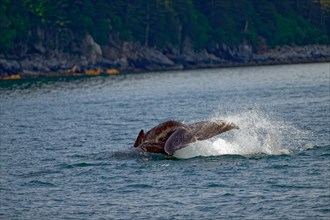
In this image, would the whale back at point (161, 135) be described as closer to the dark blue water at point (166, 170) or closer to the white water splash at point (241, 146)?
the dark blue water at point (166, 170)

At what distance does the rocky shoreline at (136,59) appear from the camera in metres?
141

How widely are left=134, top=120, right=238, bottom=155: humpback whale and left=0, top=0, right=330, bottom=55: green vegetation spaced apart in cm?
10914

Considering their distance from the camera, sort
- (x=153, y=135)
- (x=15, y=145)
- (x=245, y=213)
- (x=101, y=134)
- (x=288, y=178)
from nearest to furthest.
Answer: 1. (x=245, y=213)
2. (x=288, y=178)
3. (x=153, y=135)
4. (x=15, y=145)
5. (x=101, y=134)

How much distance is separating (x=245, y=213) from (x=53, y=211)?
6.43 metres

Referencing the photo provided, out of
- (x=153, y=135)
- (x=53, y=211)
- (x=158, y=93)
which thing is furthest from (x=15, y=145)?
(x=158, y=93)

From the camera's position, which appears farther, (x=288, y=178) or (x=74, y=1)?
(x=74, y=1)

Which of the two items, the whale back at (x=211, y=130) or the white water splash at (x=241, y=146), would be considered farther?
the white water splash at (x=241, y=146)

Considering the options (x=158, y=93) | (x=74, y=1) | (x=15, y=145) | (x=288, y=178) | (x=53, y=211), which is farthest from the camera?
(x=74, y=1)

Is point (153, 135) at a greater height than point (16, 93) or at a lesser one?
greater

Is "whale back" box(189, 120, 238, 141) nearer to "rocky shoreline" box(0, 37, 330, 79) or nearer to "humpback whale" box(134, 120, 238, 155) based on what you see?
"humpback whale" box(134, 120, 238, 155)

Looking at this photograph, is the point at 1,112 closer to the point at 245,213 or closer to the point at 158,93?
the point at 158,93

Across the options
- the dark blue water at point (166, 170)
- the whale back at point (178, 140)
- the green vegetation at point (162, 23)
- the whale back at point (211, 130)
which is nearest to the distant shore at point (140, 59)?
the green vegetation at point (162, 23)

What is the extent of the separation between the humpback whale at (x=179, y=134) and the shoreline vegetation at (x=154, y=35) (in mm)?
97728

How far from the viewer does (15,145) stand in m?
47.8
